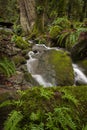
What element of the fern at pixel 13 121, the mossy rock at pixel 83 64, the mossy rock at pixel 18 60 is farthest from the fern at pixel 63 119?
the mossy rock at pixel 83 64

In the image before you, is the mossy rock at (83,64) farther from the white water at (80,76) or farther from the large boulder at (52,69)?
the large boulder at (52,69)

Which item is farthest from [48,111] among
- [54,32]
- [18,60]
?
[54,32]

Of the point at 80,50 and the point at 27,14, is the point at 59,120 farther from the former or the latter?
the point at 27,14

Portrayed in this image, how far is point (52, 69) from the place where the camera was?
10.0 metres

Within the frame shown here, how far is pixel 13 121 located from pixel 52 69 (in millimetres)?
6243

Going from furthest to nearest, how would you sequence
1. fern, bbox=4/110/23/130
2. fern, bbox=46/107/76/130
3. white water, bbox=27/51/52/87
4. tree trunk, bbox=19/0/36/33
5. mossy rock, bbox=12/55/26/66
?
tree trunk, bbox=19/0/36/33
mossy rock, bbox=12/55/26/66
white water, bbox=27/51/52/87
fern, bbox=46/107/76/130
fern, bbox=4/110/23/130

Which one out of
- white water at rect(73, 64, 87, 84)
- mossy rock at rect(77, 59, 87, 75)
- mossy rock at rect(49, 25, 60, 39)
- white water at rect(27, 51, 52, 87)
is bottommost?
white water at rect(73, 64, 87, 84)

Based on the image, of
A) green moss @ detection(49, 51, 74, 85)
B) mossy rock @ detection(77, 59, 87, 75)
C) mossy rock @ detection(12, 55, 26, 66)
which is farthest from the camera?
mossy rock @ detection(77, 59, 87, 75)

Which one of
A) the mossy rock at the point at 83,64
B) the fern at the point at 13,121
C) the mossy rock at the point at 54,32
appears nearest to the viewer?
the fern at the point at 13,121

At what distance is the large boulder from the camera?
9641 mm

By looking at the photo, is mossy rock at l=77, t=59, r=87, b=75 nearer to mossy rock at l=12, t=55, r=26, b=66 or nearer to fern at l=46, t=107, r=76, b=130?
mossy rock at l=12, t=55, r=26, b=66

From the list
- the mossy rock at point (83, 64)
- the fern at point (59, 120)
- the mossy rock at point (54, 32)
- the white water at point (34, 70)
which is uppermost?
the fern at point (59, 120)

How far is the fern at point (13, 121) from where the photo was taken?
3.81m

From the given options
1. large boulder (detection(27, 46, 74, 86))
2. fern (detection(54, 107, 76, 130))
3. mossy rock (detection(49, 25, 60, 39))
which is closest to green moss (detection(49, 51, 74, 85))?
large boulder (detection(27, 46, 74, 86))
